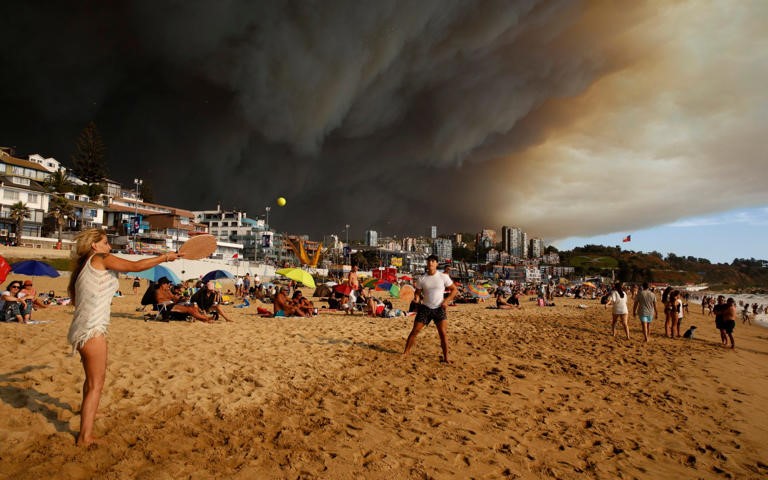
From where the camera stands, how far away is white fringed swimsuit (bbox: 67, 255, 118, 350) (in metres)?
3.12

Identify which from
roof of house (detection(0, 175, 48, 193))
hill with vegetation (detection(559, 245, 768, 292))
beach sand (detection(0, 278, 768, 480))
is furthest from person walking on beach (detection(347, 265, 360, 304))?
hill with vegetation (detection(559, 245, 768, 292))

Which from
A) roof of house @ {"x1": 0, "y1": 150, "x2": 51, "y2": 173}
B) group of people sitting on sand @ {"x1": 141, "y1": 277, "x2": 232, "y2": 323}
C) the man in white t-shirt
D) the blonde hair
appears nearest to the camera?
the blonde hair

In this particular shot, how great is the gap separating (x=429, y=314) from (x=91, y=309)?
5004 mm

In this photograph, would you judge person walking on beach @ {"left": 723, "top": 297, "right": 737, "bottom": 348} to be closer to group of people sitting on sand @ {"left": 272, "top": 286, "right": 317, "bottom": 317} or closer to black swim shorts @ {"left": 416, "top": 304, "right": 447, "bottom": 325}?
black swim shorts @ {"left": 416, "top": 304, "right": 447, "bottom": 325}

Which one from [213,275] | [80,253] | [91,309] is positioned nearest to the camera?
[91,309]

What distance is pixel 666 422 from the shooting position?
15.0 ft

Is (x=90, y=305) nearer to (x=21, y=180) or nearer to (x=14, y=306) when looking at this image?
(x=14, y=306)

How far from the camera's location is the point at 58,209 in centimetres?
5375

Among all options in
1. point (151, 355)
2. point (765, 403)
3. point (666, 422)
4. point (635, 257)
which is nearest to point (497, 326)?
point (765, 403)

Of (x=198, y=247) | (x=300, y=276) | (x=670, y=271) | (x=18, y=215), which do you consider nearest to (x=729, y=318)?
(x=198, y=247)

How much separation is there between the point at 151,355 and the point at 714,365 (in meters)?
11.7

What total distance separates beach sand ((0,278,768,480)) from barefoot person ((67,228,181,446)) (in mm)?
456

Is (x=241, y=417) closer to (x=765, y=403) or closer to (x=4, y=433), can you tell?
(x=4, y=433)

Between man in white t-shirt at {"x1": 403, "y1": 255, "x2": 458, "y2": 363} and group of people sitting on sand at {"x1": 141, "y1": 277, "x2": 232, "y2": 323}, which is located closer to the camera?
Answer: man in white t-shirt at {"x1": 403, "y1": 255, "x2": 458, "y2": 363}
